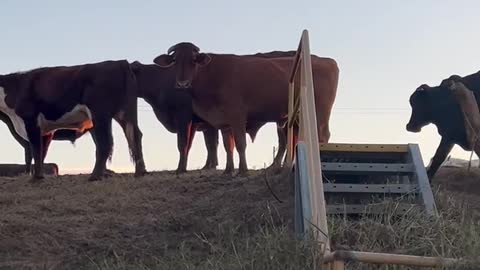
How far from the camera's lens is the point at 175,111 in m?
16.4

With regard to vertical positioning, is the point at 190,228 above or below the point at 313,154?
below

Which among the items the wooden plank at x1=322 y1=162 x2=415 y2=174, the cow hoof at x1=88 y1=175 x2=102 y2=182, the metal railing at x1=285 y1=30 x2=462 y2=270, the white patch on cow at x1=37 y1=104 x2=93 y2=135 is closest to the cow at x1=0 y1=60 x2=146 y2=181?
the white patch on cow at x1=37 y1=104 x2=93 y2=135

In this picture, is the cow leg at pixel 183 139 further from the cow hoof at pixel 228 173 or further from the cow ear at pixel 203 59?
the cow hoof at pixel 228 173

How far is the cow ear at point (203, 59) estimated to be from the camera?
51.1 feet

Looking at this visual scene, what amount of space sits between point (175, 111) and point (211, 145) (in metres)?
1.31

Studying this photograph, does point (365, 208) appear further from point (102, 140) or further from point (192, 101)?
point (102, 140)

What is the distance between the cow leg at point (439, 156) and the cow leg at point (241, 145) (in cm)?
260

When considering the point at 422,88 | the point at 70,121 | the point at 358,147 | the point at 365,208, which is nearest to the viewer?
the point at 365,208

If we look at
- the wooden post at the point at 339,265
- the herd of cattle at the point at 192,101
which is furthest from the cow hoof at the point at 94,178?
the wooden post at the point at 339,265

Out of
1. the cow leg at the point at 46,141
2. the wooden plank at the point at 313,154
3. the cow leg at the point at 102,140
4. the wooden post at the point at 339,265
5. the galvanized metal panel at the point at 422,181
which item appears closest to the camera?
the wooden post at the point at 339,265

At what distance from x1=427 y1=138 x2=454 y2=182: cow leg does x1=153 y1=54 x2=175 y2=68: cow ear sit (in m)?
4.95

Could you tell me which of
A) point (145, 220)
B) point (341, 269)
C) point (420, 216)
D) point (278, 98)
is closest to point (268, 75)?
point (278, 98)

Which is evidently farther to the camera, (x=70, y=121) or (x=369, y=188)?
(x=70, y=121)

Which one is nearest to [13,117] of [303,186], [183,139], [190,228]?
[183,139]
